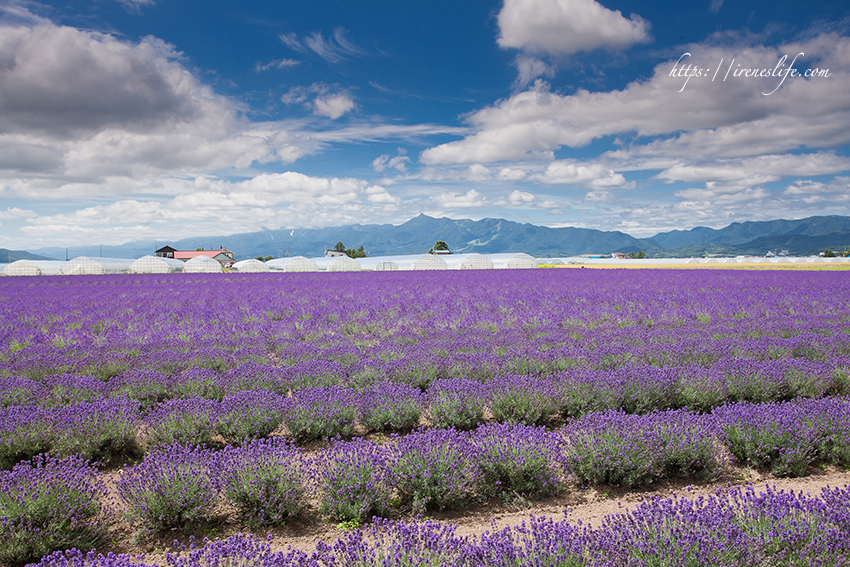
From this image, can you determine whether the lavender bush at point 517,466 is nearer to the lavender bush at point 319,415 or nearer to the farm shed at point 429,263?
the lavender bush at point 319,415

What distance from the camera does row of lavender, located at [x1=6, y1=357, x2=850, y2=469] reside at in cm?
431

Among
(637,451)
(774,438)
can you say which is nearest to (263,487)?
(637,451)

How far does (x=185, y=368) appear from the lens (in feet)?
22.2

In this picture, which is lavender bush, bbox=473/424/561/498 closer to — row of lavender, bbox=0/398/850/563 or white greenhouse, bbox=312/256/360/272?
row of lavender, bbox=0/398/850/563

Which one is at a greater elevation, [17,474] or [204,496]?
[17,474]

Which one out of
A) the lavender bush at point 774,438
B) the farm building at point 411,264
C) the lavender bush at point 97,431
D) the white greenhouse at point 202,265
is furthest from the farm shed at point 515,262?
the lavender bush at point 97,431

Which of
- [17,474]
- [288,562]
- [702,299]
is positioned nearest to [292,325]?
[17,474]

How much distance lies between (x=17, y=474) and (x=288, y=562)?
2.40m

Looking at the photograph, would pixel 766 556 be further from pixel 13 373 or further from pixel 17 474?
pixel 13 373

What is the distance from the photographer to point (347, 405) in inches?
195

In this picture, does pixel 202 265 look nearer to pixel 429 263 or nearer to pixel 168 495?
pixel 429 263

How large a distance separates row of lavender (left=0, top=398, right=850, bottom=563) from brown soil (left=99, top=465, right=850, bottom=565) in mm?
80

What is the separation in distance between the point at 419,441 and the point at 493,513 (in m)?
0.82

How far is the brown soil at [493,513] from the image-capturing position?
10.3 ft
